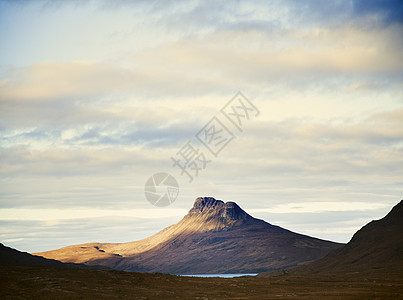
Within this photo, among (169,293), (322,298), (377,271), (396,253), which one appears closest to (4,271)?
(169,293)

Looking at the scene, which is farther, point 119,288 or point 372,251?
point 372,251

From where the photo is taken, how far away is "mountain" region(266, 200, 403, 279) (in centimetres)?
15379

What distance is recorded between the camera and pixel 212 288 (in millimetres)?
71688

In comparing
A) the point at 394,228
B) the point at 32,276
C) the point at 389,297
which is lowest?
the point at 389,297

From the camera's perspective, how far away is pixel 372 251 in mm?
169750

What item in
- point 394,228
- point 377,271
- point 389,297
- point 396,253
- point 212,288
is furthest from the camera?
point 394,228

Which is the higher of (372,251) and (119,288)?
(372,251)

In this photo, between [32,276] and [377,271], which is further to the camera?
[377,271]

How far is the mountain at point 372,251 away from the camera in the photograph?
15379 cm

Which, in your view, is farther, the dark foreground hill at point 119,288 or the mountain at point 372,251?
the mountain at point 372,251

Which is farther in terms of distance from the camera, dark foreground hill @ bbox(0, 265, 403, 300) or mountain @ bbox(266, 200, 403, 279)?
mountain @ bbox(266, 200, 403, 279)

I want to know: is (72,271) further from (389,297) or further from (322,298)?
(389,297)

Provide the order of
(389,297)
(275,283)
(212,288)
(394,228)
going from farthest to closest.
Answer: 1. (394,228)
2. (275,283)
3. (212,288)
4. (389,297)

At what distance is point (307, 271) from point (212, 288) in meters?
120
